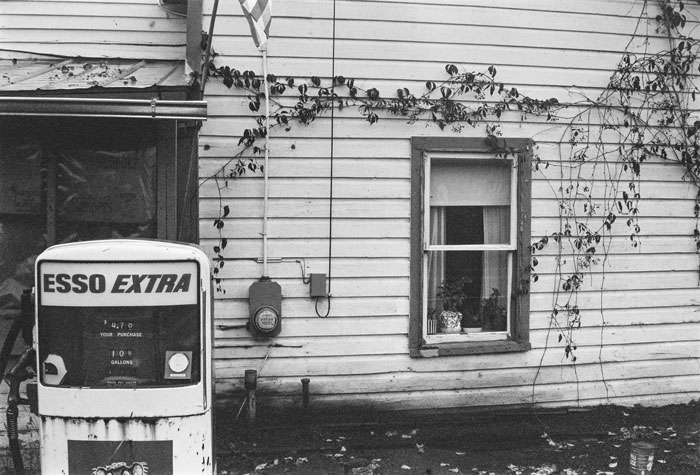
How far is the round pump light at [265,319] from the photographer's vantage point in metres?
6.27

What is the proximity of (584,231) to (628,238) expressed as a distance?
1.60 feet

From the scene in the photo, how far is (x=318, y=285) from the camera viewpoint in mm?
6441

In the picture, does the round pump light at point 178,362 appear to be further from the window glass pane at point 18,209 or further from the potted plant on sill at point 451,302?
the potted plant on sill at point 451,302

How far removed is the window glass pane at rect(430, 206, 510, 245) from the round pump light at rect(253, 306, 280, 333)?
5.57 feet

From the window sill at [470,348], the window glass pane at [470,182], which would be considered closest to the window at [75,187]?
the window glass pane at [470,182]

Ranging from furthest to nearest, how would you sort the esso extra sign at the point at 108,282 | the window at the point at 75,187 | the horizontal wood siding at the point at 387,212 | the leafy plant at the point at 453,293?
1. the leafy plant at the point at 453,293
2. the horizontal wood siding at the point at 387,212
3. the window at the point at 75,187
4. the esso extra sign at the point at 108,282

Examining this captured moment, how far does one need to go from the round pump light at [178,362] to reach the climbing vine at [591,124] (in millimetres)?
2961

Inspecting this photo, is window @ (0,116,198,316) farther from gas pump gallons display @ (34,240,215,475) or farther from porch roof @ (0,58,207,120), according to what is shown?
gas pump gallons display @ (34,240,215,475)

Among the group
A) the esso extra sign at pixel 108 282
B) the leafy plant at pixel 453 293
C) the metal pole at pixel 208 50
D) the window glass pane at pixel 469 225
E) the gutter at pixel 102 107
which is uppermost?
the metal pole at pixel 208 50

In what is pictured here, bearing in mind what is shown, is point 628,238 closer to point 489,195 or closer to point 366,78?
point 489,195

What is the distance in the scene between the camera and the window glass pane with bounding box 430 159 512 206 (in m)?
6.84

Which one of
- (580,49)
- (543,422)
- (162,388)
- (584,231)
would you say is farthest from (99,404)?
(580,49)

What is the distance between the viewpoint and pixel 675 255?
7.22 metres

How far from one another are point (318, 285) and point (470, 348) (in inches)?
62.2
